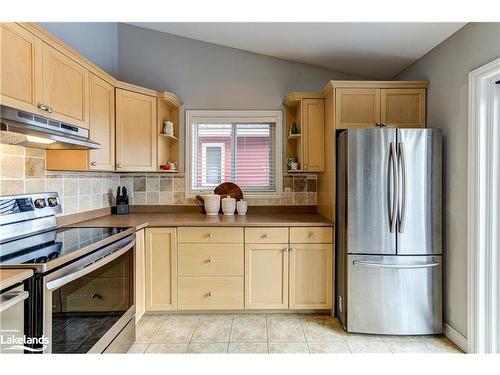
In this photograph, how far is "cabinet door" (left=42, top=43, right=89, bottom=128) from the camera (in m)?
1.67

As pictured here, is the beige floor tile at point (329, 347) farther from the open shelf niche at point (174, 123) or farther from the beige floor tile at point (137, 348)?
the open shelf niche at point (174, 123)

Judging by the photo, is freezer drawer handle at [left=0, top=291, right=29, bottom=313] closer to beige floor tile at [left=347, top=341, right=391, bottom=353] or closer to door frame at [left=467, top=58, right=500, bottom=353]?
beige floor tile at [left=347, top=341, right=391, bottom=353]

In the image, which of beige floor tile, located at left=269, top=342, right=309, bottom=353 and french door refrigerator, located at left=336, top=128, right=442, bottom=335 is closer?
beige floor tile, located at left=269, top=342, right=309, bottom=353

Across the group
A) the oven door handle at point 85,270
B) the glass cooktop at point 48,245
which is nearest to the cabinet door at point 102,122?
the glass cooktop at point 48,245

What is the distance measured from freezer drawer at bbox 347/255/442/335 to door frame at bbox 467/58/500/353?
A: 0.28 m

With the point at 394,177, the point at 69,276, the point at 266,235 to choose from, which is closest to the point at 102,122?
the point at 69,276

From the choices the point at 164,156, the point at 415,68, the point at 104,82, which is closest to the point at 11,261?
the point at 104,82

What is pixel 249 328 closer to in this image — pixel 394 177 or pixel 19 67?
pixel 394 177

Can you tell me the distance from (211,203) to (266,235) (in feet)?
2.48

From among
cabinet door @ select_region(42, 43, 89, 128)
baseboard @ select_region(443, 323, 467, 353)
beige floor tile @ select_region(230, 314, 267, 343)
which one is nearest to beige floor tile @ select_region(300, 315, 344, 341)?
beige floor tile @ select_region(230, 314, 267, 343)

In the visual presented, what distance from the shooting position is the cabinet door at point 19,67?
135cm
